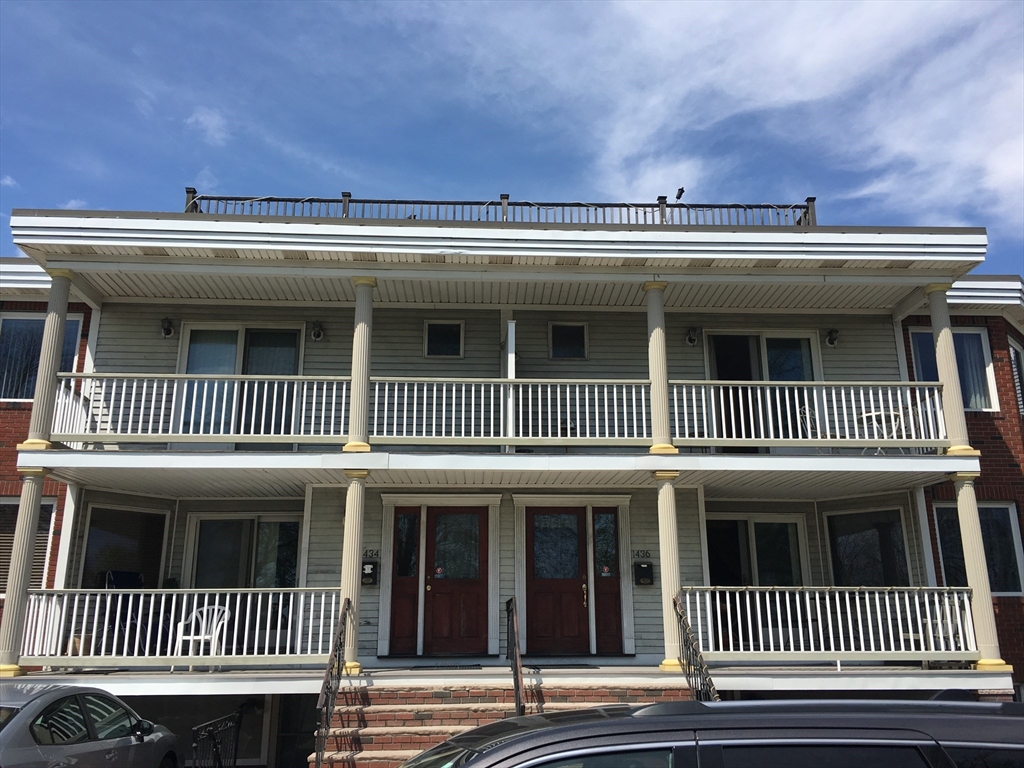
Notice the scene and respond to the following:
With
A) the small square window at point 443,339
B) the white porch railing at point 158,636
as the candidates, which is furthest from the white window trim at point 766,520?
the white porch railing at point 158,636

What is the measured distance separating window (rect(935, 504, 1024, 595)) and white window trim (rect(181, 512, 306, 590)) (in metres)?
10.2

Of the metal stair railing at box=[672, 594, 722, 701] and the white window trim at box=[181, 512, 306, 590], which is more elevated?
the white window trim at box=[181, 512, 306, 590]

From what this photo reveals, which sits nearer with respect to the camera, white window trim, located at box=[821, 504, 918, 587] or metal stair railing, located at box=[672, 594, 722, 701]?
metal stair railing, located at box=[672, 594, 722, 701]

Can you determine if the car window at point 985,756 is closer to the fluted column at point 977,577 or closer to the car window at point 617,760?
the car window at point 617,760

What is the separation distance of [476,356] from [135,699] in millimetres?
6962

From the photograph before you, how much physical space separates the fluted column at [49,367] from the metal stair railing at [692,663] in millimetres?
8667

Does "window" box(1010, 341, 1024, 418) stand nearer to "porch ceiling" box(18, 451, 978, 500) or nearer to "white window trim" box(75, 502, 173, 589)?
→ "porch ceiling" box(18, 451, 978, 500)

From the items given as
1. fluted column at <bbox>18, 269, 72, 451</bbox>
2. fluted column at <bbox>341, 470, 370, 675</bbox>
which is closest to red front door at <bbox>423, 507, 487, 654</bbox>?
fluted column at <bbox>341, 470, 370, 675</bbox>

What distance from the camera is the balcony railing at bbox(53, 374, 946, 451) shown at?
11.0 meters

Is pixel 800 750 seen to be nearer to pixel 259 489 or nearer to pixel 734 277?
pixel 734 277

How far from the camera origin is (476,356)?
43.3ft

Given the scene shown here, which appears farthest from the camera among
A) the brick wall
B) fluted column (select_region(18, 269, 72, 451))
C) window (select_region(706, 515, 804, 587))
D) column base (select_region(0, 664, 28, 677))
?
window (select_region(706, 515, 804, 587))

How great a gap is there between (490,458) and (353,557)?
2.22 meters

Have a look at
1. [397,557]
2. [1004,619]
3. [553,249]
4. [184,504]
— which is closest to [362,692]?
[397,557]
